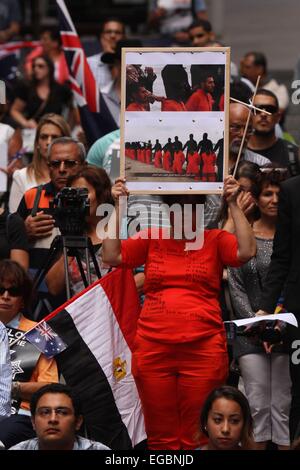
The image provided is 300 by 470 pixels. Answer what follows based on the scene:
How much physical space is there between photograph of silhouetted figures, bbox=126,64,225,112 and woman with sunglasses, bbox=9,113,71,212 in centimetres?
224

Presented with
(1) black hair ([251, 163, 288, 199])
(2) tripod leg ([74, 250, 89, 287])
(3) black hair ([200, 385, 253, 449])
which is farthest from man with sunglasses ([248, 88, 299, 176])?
(3) black hair ([200, 385, 253, 449])

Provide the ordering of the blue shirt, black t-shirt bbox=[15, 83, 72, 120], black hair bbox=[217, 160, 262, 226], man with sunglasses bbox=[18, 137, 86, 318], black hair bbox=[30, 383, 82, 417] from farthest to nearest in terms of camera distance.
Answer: black t-shirt bbox=[15, 83, 72, 120] < man with sunglasses bbox=[18, 137, 86, 318] < black hair bbox=[217, 160, 262, 226] < black hair bbox=[30, 383, 82, 417] < the blue shirt

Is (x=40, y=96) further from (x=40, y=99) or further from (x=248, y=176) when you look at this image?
(x=248, y=176)

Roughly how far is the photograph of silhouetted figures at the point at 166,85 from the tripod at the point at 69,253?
3.03ft


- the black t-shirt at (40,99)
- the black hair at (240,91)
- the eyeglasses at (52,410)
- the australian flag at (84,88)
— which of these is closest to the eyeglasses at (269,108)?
the black hair at (240,91)

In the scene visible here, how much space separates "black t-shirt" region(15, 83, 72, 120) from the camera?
1516 centimetres

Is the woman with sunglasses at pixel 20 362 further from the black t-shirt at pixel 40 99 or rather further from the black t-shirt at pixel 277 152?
the black t-shirt at pixel 40 99

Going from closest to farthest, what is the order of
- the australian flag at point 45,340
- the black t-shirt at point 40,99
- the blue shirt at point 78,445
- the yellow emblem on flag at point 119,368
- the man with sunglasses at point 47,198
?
the blue shirt at point 78,445, the australian flag at point 45,340, the yellow emblem on flag at point 119,368, the man with sunglasses at point 47,198, the black t-shirt at point 40,99

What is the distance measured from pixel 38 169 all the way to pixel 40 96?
13.2 ft

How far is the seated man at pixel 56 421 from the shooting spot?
327 inches

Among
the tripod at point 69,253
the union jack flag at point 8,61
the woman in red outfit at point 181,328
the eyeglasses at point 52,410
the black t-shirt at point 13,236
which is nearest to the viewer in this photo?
the eyeglasses at point 52,410

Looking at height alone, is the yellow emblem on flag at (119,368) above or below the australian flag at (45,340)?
below

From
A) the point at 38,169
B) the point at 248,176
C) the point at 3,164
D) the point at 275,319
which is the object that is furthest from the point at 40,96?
the point at 275,319

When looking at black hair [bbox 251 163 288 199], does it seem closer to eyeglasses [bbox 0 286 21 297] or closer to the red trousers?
the red trousers
